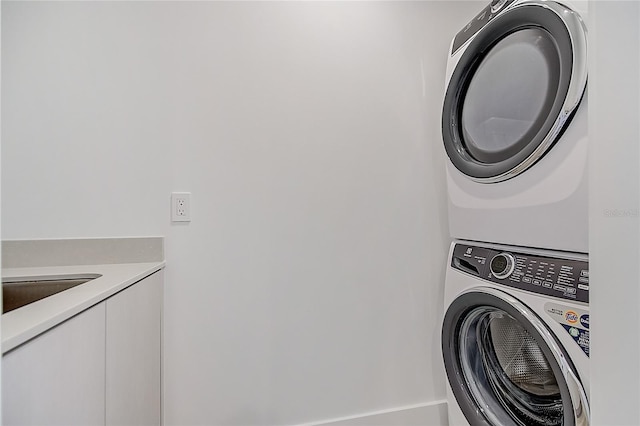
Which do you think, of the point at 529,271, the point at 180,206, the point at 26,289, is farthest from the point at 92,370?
the point at 529,271

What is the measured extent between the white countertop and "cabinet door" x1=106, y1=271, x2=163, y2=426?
A: 1.5 inches

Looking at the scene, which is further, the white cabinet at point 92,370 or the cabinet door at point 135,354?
the cabinet door at point 135,354

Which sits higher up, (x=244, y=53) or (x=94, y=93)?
(x=244, y=53)

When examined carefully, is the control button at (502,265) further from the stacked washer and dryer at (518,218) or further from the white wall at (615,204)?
the white wall at (615,204)

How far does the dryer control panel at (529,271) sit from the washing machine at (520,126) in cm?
4

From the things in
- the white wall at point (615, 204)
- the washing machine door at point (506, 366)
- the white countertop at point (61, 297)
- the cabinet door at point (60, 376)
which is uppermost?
the white wall at point (615, 204)

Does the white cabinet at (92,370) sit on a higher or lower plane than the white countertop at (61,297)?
lower

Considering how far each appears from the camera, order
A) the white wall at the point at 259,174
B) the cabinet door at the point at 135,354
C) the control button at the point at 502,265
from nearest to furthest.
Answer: the cabinet door at the point at 135,354 < the control button at the point at 502,265 < the white wall at the point at 259,174

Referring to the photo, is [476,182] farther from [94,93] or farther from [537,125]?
[94,93]

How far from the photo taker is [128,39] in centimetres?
135

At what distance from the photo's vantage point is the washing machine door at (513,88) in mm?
877

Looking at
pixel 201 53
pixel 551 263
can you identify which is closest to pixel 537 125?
pixel 551 263

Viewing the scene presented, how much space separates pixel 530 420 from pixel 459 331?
313 millimetres

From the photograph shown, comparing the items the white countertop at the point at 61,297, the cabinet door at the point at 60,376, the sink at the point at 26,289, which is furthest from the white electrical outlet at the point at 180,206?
the cabinet door at the point at 60,376
